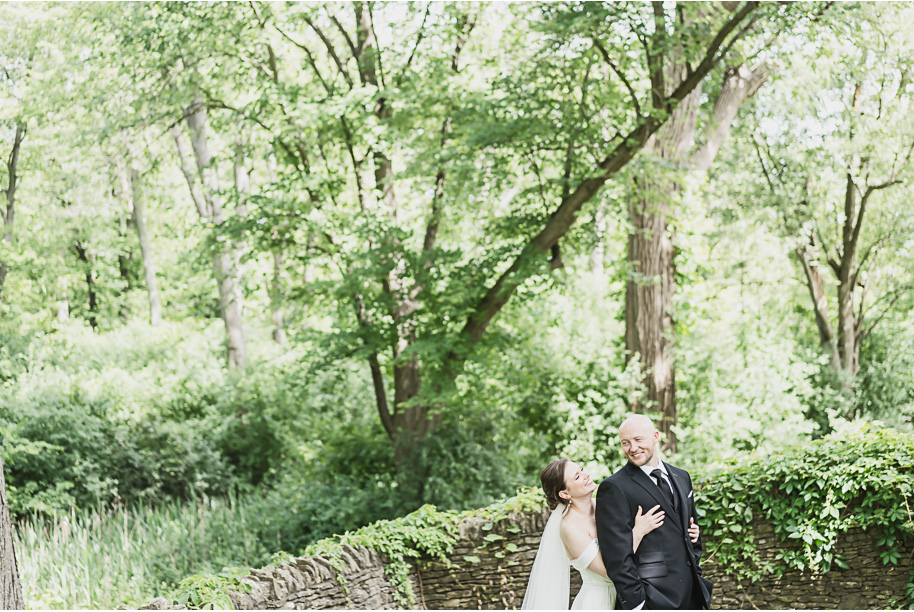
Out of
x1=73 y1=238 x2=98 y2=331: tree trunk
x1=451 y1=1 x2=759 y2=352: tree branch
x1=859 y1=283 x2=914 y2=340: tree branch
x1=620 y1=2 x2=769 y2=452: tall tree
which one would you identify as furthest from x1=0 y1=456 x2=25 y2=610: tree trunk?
x1=73 y1=238 x2=98 y2=331: tree trunk

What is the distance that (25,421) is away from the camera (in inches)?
469

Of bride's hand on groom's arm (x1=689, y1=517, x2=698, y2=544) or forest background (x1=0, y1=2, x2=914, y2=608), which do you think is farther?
forest background (x1=0, y1=2, x2=914, y2=608)

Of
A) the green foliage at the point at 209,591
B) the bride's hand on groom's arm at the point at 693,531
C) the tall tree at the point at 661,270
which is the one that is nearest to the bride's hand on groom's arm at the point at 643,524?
the bride's hand on groom's arm at the point at 693,531

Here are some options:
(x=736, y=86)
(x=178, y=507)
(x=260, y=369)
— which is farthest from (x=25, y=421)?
(x=736, y=86)

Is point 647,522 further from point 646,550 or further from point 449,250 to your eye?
point 449,250

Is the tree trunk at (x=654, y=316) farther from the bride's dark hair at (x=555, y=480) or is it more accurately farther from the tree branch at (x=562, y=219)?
the bride's dark hair at (x=555, y=480)

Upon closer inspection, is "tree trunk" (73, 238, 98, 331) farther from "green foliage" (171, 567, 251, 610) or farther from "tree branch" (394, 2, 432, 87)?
"green foliage" (171, 567, 251, 610)

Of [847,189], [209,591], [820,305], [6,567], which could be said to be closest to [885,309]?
[820,305]

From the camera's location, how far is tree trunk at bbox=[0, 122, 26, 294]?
1552cm

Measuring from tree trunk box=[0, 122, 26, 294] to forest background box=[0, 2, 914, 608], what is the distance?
0.08m

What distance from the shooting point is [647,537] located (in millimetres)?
3469

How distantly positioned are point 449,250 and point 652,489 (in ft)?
21.3

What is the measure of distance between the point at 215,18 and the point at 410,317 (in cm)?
460

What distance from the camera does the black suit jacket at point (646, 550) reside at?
132 inches
